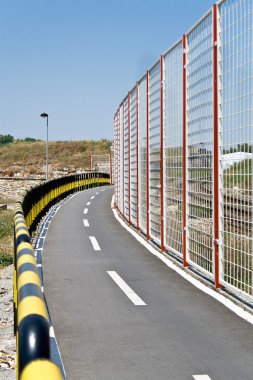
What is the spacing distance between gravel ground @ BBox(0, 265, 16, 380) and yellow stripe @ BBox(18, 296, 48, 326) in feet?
11.0

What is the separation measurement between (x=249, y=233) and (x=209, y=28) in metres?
3.73

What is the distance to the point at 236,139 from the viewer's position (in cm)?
798

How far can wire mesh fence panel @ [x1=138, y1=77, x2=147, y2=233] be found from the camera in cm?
1598

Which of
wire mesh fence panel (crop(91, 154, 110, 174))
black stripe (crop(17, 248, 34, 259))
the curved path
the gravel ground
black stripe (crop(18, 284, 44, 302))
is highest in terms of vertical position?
wire mesh fence panel (crop(91, 154, 110, 174))

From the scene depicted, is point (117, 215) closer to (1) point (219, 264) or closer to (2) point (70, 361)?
(1) point (219, 264)

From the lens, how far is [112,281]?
1031 centimetres

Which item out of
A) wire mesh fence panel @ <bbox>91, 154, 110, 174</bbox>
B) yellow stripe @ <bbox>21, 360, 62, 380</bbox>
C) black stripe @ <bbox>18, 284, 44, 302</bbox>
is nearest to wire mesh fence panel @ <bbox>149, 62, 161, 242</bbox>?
black stripe @ <bbox>18, 284, 44, 302</bbox>

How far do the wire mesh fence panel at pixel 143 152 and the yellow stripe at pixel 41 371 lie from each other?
14.2 metres

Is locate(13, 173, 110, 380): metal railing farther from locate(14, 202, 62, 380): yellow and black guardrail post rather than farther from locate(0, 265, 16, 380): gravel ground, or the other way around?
locate(0, 265, 16, 380): gravel ground

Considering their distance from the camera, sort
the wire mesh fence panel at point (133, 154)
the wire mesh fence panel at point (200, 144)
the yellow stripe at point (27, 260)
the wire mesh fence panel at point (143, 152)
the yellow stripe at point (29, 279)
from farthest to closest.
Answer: the wire mesh fence panel at point (133, 154), the wire mesh fence panel at point (143, 152), the wire mesh fence panel at point (200, 144), the yellow stripe at point (27, 260), the yellow stripe at point (29, 279)

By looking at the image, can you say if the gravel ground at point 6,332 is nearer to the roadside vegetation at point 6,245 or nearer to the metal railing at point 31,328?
the roadside vegetation at point 6,245

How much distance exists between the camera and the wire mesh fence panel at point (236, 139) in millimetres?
7457

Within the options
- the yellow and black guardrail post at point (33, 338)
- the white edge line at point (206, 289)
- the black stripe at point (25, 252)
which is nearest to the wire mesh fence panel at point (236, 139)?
the white edge line at point (206, 289)

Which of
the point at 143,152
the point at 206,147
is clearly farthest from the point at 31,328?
the point at 143,152
